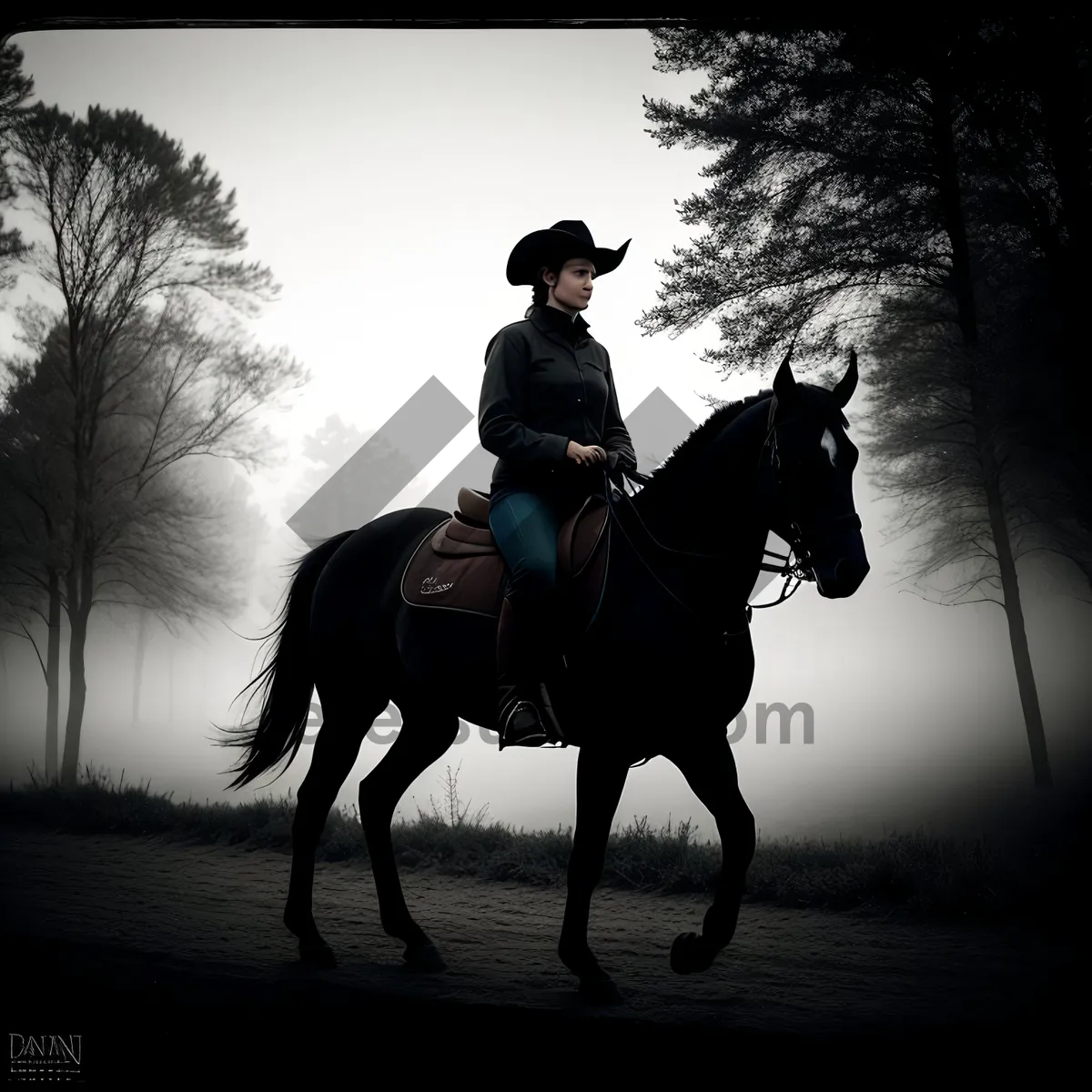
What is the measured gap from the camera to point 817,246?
755 cm

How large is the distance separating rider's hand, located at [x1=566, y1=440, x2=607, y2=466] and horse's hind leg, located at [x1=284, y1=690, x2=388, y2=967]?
2.19 m

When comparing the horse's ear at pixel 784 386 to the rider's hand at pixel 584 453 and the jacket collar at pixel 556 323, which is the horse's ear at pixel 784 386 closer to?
the rider's hand at pixel 584 453

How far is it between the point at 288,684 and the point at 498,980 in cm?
228

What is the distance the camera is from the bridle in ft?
13.5

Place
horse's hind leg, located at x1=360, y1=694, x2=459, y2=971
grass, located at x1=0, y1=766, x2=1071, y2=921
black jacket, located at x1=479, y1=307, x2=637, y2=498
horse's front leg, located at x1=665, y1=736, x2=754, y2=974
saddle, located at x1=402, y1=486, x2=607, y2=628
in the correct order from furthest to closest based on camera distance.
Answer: grass, located at x1=0, y1=766, x2=1071, y2=921 < horse's hind leg, located at x1=360, y1=694, x2=459, y2=971 < black jacket, located at x1=479, y1=307, x2=637, y2=498 < saddle, located at x1=402, y1=486, x2=607, y2=628 < horse's front leg, located at x1=665, y1=736, x2=754, y2=974

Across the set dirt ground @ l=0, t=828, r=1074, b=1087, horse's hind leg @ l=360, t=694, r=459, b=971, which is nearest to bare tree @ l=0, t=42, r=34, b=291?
horse's hind leg @ l=360, t=694, r=459, b=971

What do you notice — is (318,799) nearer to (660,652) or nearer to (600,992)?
(600,992)

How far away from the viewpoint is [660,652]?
15.1 ft

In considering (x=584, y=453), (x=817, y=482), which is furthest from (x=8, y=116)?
(x=817, y=482)

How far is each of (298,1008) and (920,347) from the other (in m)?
6.25

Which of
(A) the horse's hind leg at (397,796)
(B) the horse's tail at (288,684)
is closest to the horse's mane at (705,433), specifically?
(A) the horse's hind leg at (397,796)

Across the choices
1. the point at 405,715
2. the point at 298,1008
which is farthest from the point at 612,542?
the point at 298,1008

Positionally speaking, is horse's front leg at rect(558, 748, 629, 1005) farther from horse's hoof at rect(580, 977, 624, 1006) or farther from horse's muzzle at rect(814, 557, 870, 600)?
horse's muzzle at rect(814, 557, 870, 600)

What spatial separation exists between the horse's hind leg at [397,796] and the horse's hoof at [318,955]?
339 millimetres
